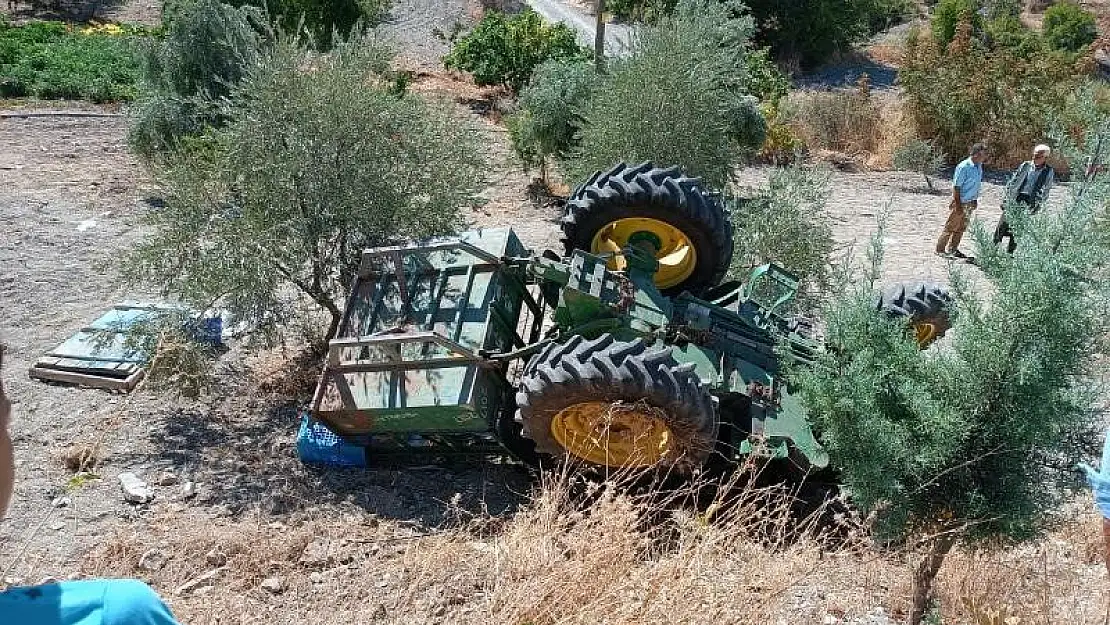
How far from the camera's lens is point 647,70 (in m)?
9.23

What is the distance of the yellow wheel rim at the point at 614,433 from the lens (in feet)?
16.8

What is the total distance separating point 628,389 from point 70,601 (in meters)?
3.75

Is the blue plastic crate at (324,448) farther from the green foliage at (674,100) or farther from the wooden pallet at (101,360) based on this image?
the green foliage at (674,100)

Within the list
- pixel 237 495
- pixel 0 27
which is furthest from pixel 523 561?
pixel 0 27

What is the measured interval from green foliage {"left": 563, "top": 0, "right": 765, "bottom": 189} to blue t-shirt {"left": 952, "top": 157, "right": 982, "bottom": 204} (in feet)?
7.24

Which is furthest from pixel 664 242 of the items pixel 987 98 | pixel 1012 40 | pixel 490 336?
pixel 1012 40

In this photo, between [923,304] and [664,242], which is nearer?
[923,304]

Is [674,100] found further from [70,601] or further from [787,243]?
[70,601]

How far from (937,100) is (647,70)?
603 centimetres

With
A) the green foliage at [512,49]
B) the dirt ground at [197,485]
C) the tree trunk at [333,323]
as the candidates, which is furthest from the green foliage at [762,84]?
the tree trunk at [333,323]

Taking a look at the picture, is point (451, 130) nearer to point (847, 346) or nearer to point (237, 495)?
point (237, 495)

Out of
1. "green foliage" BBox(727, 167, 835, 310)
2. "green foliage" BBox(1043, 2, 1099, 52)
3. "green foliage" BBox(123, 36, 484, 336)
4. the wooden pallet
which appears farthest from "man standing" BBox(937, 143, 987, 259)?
"green foliage" BBox(1043, 2, 1099, 52)

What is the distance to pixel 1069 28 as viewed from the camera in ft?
82.1

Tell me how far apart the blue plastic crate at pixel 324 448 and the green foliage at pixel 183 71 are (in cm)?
632
